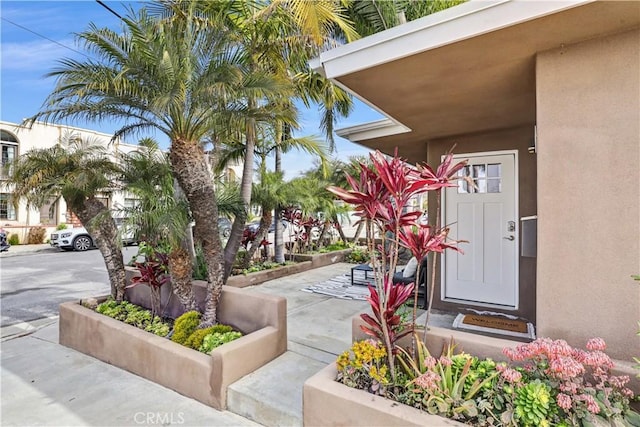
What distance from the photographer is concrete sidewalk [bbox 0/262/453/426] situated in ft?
9.88

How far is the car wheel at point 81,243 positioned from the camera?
15.2 metres

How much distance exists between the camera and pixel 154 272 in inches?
184

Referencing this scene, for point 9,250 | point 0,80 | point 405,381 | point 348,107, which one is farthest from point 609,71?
point 9,250

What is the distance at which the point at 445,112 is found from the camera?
4277 millimetres

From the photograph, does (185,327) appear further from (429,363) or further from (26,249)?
(26,249)

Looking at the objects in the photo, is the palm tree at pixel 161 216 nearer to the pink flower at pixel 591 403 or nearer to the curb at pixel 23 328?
the curb at pixel 23 328

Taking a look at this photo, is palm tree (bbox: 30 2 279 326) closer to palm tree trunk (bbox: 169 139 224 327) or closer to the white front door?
palm tree trunk (bbox: 169 139 224 327)

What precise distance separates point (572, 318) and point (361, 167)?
1.90 metres

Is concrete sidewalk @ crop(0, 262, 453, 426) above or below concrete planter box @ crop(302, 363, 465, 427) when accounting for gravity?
below

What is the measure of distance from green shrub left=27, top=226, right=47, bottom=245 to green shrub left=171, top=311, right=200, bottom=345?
17.8 meters

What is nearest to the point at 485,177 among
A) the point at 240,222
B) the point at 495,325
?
the point at 495,325

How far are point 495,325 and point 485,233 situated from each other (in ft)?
4.56

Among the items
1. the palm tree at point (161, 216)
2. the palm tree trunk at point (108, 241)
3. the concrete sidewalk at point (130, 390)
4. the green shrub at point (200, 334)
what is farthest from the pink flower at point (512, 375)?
the palm tree trunk at point (108, 241)

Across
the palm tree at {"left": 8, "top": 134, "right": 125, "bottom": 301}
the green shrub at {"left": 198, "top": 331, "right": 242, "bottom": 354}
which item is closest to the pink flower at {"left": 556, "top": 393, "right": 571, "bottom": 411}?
the green shrub at {"left": 198, "top": 331, "right": 242, "bottom": 354}
